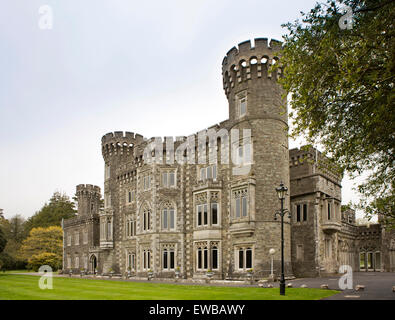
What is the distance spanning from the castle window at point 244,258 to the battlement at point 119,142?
21.0m

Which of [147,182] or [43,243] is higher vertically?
[147,182]

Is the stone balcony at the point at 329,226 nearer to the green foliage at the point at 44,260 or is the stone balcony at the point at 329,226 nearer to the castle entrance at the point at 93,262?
the castle entrance at the point at 93,262

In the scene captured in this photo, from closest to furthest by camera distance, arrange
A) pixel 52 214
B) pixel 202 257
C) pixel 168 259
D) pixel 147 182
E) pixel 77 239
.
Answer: pixel 202 257, pixel 168 259, pixel 147 182, pixel 77 239, pixel 52 214

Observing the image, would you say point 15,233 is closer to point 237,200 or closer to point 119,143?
point 119,143

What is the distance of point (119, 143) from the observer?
→ 46.1 meters

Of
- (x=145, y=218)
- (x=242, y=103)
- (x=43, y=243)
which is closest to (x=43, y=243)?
(x=43, y=243)

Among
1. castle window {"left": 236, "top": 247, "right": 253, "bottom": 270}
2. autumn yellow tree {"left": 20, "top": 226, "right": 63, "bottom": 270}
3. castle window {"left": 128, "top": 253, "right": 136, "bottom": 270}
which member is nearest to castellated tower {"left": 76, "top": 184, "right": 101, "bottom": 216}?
autumn yellow tree {"left": 20, "top": 226, "right": 63, "bottom": 270}

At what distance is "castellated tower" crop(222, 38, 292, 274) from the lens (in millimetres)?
29359

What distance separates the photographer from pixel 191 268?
1342 inches

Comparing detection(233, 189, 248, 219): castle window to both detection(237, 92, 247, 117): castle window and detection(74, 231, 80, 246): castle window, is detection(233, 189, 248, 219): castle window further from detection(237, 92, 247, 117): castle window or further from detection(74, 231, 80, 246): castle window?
detection(74, 231, 80, 246): castle window

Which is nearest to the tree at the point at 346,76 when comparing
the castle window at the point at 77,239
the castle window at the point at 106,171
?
the castle window at the point at 106,171

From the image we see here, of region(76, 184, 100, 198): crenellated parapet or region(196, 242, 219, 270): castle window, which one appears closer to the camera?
region(196, 242, 219, 270): castle window

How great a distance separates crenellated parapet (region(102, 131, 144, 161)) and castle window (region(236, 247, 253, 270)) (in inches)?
825

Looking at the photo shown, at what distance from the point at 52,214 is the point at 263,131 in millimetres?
64090
